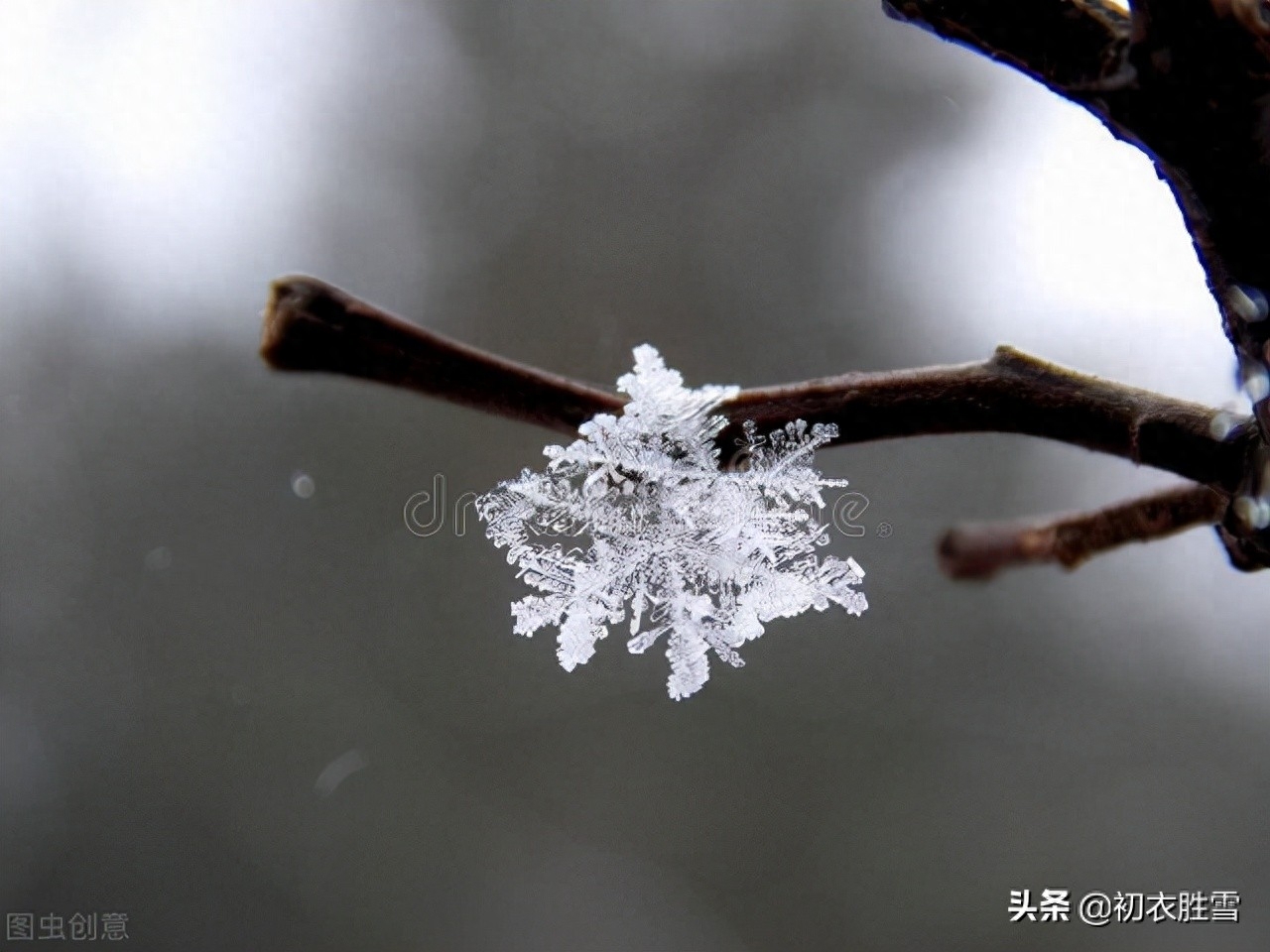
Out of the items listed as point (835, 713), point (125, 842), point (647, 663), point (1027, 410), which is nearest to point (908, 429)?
Answer: point (1027, 410)

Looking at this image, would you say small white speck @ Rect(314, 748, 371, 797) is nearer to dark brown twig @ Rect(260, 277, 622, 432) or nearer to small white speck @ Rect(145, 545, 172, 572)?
small white speck @ Rect(145, 545, 172, 572)

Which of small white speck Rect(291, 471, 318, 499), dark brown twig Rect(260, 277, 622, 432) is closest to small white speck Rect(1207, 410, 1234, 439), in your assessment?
dark brown twig Rect(260, 277, 622, 432)

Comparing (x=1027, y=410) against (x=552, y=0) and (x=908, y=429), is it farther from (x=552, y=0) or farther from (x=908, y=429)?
(x=552, y=0)

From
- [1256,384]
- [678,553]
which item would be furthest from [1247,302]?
[678,553]

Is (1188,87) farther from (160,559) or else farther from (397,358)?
(160,559)

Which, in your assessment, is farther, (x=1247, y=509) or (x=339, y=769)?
(x=339, y=769)

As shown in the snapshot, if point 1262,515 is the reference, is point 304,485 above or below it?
above
